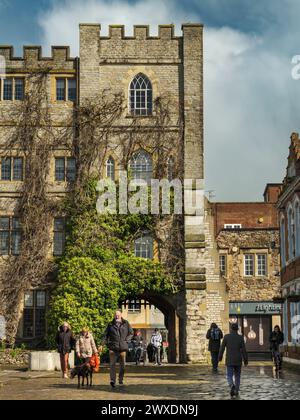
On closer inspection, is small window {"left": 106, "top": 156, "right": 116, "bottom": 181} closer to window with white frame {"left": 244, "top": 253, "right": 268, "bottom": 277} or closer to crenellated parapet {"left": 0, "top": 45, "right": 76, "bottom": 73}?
crenellated parapet {"left": 0, "top": 45, "right": 76, "bottom": 73}

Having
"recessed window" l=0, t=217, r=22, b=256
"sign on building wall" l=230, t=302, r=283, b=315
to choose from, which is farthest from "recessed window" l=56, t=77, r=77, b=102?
"sign on building wall" l=230, t=302, r=283, b=315

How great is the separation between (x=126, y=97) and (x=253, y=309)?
814 inches

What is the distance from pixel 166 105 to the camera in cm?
3400

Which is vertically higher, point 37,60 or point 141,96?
point 37,60

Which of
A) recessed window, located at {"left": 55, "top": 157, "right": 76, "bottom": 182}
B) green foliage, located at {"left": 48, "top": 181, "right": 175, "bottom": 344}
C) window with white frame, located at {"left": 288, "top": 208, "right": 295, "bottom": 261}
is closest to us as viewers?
window with white frame, located at {"left": 288, "top": 208, "right": 295, "bottom": 261}

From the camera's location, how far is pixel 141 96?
34312 mm

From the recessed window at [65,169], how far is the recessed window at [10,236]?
274 cm

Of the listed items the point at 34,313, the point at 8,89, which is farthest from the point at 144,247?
the point at 8,89

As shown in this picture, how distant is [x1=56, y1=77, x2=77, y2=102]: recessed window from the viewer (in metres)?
34.5

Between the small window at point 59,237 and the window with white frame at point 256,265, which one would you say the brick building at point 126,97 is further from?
the window with white frame at point 256,265

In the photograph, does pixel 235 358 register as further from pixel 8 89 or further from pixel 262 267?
pixel 262 267

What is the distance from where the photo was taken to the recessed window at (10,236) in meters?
33.3
